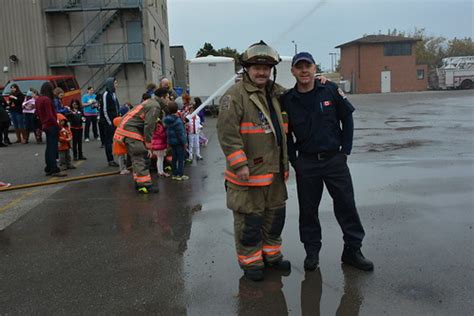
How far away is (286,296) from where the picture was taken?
3736mm

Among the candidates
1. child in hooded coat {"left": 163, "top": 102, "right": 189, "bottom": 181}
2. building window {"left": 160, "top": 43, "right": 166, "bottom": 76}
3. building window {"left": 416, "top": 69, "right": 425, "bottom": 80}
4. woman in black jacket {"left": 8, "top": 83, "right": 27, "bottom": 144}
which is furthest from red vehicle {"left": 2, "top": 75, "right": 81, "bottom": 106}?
building window {"left": 416, "top": 69, "right": 425, "bottom": 80}

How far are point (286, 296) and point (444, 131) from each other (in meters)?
12.3

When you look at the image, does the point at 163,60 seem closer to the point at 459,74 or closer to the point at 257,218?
the point at 257,218

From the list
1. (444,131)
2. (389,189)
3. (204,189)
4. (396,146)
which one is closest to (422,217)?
(389,189)

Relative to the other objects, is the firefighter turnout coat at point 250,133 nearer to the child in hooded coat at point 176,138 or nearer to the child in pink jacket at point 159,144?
the child in hooded coat at point 176,138

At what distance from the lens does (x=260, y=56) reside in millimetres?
3822

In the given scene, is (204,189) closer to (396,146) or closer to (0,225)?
(0,225)

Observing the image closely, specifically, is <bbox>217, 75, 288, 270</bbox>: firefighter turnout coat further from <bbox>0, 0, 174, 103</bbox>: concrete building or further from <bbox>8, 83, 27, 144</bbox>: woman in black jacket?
<bbox>0, 0, 174, 103</bbox>: concrete building

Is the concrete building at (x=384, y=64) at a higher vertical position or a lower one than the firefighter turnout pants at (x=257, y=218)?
higher

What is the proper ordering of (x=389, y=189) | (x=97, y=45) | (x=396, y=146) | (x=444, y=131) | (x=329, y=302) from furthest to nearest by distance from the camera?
(x=97, y=45) → (x=444, y=131) → (x=396, y=146) → (x=389, y=189) → (x=329, y=302)

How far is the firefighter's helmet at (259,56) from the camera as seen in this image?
3830 mm

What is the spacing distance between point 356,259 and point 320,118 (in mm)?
1356

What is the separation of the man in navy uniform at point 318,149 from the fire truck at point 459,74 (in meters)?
55.0

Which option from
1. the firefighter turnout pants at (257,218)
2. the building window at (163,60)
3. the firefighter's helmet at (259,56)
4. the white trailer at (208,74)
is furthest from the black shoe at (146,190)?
the building window at (163,60)
